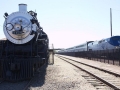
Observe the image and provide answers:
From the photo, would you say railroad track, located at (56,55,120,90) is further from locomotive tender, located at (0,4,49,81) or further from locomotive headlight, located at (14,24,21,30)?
locomotive headlight, located at (14,24,21,30)

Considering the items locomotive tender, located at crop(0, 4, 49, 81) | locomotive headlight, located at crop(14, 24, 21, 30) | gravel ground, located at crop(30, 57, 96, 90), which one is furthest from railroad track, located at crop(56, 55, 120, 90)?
locomotive headlight, located at crop(14, 24, 21, 30)

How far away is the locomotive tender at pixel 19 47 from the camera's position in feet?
32.2

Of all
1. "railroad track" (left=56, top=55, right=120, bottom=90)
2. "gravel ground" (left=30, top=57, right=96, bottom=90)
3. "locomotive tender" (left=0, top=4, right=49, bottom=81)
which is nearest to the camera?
"gravel ground" (left=30, top=57, right=96, bottom=90)

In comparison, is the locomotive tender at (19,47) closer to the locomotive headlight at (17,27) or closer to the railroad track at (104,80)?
the locomotive headlight at (17,27)

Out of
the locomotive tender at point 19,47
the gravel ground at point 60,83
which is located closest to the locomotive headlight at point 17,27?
the locomotive tender at point 19,47

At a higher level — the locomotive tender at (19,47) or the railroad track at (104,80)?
the locomotive tender at (19,47)

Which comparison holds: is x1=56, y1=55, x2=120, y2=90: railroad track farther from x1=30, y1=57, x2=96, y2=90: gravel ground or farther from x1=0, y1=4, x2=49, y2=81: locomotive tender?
x1=0, y1=4, x2=49, y2=81: locomotive tender

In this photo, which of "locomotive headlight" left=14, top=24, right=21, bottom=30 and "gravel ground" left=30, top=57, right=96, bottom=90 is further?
"locomotive headlight" left=14, top=24, right=21, bottom=30

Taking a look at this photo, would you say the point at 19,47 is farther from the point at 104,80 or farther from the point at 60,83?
the point at 104,80

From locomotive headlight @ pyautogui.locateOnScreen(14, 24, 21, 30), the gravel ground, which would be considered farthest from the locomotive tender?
the gravel ground

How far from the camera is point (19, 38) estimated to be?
1039 centimetres

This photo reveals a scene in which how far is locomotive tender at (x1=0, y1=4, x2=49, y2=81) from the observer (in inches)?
387

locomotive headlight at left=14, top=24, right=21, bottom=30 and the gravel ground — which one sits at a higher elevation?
locomotive headlight at left=14, top=24, right=21, bottom=30

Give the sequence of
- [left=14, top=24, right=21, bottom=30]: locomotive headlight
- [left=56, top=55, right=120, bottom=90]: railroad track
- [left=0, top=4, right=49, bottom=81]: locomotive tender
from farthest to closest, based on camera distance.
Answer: [left=14, top=24, right=21, bottom=30]: locomotive headlight < [left=0, top=4, right=49, bottom=81]: locomotive tender < [left=56, top=55, right=120, bottom=90]: railroad track
